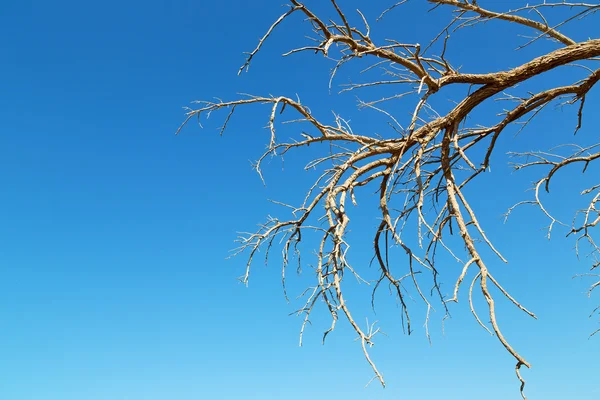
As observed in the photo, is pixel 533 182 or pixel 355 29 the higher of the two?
pixel 355 29

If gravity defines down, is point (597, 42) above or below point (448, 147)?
above

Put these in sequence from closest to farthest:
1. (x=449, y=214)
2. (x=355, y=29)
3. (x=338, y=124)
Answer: (x=449, y=214), (x=355, y=29), (x=338, y=124)

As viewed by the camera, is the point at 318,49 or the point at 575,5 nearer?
the point at 318,49

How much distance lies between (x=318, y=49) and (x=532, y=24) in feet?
5.96

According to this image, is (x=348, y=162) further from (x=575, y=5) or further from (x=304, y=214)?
(x=575, y=5)

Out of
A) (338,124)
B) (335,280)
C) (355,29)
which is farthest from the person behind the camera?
(338,124)

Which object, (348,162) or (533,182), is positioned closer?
(348,162)

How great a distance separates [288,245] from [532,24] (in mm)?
2488

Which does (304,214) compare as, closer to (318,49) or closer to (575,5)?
(318,49)

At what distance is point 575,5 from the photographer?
3895mm

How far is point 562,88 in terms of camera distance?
385 cm

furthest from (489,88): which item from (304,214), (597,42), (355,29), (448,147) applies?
(304,214)

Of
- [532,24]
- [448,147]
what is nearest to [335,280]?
[448,147]

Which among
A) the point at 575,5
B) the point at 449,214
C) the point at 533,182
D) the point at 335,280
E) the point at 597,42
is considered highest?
the point at 575,5
